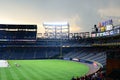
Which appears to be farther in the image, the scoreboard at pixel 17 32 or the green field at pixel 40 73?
the scoreboard at pixel 17 32

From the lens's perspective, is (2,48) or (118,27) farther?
(2,48)

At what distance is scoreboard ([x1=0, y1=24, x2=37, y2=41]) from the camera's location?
10038 cm

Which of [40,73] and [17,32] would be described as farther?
[17,32]

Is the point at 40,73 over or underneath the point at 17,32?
underneath

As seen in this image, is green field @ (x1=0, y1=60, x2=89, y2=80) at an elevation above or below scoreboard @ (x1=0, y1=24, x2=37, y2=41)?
below

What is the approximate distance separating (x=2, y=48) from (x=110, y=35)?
49452 millimetres

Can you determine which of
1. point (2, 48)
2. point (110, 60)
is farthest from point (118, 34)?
point (2, 48)

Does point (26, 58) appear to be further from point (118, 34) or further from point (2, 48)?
point (118, 34)

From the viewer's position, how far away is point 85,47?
101812 mm

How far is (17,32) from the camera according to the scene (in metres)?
101

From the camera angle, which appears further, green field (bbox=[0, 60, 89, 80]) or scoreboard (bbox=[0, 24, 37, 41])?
scoreboard (bbox=[0, 24, 37, 41])

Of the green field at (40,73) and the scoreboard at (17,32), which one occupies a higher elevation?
the scoreboard at (17,32)

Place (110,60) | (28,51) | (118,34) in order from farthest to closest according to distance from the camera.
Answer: (28,51) < (118,34) < (110,60)

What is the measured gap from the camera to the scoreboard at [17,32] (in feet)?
329
